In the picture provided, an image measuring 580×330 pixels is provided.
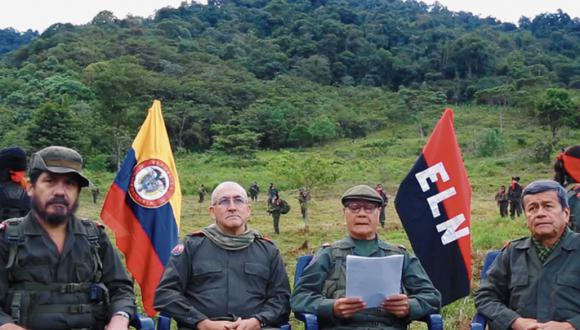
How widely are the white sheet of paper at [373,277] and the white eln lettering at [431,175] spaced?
113cm

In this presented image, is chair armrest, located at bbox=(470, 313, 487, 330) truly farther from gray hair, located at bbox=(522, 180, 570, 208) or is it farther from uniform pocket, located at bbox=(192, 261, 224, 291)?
uniform pocket, located at bbox=(192, 261, 224, 291)

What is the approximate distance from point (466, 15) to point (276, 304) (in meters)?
124

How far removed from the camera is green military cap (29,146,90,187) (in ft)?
10.4

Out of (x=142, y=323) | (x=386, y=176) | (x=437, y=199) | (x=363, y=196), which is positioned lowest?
(x=386, y=176)

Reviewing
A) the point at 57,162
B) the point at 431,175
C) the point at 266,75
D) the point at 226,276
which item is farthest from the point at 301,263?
the point at 266,75

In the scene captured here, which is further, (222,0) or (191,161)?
(222,0)

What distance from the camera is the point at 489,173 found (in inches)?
1243

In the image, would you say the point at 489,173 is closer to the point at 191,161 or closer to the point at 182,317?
the point at 191,161

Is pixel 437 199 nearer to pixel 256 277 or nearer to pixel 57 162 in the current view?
pixel 256 277

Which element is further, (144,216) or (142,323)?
(144,216)

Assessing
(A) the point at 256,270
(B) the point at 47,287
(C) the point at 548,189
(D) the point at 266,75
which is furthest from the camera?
(D) the point at 266,75

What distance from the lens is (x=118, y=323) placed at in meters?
3.29

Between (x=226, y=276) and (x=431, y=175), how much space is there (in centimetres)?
168

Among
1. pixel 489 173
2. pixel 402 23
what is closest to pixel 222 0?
pixel 402 23
